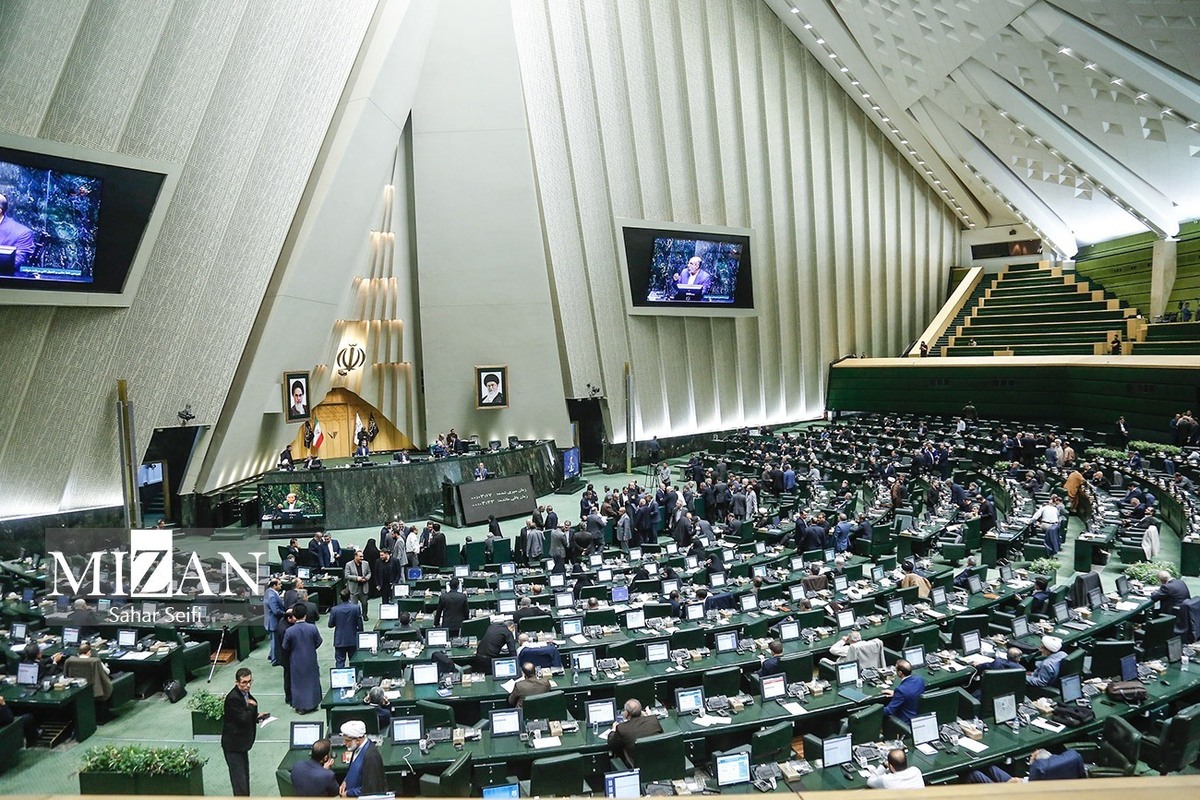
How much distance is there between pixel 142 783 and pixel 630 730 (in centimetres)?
391

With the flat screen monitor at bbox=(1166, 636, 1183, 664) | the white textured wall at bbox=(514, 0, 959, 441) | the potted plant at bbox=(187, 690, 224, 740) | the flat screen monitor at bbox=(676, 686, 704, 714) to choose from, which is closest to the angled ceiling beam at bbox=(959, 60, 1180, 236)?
the white textured wall at bbox=(514, 0, 959, 441)

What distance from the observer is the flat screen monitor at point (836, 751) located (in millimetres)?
6152

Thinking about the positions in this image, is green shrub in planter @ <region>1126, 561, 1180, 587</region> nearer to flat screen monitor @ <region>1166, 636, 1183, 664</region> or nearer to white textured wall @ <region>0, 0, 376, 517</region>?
flat screen monitor @ <region>1166, 636, 1183, 664</region>

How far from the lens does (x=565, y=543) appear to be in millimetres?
14422

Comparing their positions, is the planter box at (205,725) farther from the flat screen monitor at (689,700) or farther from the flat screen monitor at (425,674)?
the flat screen monitor at (689,700)

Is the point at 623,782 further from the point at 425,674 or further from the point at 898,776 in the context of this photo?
the point at 425,674

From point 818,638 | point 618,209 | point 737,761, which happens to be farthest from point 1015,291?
point 737,761

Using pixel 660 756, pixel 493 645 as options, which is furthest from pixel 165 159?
pixel 660 756

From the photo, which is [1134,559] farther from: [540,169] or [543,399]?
[540,169]

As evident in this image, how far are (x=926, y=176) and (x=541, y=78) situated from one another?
68.1 ft

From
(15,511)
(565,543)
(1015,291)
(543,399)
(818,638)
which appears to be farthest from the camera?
(1015,291)

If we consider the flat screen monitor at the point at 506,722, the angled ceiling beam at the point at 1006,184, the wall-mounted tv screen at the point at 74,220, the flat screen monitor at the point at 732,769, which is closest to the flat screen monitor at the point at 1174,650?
the flat screen monitor at the point at 732,769

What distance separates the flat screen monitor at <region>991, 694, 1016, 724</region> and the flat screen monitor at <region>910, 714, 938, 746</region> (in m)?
0.74

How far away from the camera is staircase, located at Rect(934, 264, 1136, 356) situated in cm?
2930
